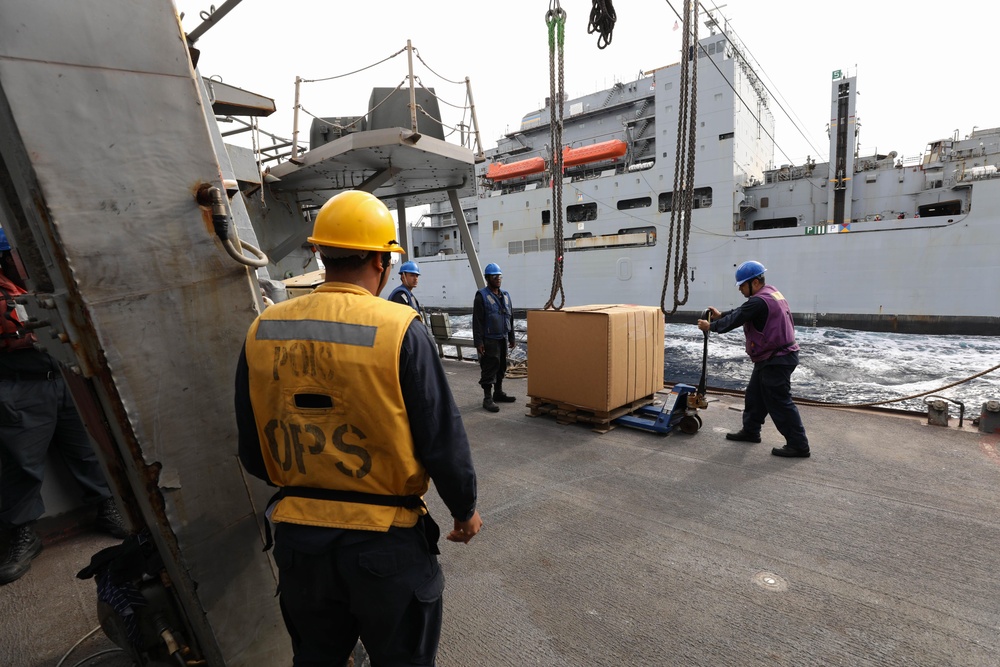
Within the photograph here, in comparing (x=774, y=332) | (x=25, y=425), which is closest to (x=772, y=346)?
(x=774, y=332)

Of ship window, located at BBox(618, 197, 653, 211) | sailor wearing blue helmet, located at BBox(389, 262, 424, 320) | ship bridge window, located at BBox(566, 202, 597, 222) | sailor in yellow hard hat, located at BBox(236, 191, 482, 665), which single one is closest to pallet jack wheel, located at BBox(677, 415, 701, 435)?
sailor wearing blue helmet, located at BBox(389, 262, 424, 320)

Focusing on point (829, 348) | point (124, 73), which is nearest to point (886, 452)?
point (124, 73)

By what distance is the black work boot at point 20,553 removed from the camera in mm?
2408

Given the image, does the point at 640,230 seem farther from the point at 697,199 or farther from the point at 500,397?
the point at 500,397

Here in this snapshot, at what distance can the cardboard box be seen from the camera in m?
4.54

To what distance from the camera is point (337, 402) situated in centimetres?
119

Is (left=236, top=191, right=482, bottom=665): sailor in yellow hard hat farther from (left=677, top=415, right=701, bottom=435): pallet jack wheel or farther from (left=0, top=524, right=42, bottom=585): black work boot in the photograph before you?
(left=677, top=415, right=701, bottom=435): pallet jack wheel

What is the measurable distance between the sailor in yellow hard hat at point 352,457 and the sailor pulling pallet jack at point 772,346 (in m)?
3.37

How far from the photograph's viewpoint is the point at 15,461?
7.88 ft

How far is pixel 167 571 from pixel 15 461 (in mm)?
1640

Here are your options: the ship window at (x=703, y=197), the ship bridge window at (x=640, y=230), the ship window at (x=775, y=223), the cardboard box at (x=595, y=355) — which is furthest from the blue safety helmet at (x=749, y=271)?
the ship window at (x=775, y=223)

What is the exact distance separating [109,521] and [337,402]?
2.75 metres

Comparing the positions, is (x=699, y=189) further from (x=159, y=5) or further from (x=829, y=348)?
(x=159, y=5)

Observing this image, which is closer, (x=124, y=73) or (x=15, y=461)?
(x=124, y=73)
